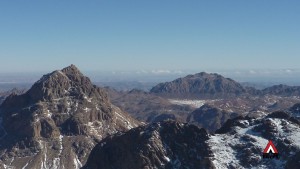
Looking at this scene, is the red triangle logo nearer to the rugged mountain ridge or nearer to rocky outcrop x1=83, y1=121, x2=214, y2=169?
the rugged mountain ridge

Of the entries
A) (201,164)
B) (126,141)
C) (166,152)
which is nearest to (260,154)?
(201,164)

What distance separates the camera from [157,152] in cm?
18750

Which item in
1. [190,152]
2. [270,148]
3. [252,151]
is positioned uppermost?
[270,148]

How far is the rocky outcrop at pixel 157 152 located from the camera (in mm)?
183637

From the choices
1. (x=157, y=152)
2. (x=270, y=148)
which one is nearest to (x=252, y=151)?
(x=270, y=148)

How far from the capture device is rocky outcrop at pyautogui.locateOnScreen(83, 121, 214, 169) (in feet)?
602

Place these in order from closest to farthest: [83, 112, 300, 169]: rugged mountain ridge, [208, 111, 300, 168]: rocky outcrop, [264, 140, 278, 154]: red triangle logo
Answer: [208, 111, 300, 168]: rocky outcrop
[83, 112, 300, 169]: rugged mountain ridge
[264, 140, 278, 154]: red triangle logo

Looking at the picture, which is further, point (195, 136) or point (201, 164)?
point (195, 136)

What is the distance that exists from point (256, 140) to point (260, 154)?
1045 cm

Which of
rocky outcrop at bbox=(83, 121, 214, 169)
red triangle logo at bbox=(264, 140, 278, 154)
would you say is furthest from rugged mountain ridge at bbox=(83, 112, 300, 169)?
red triangle logo at bbox=(264, 140, 278, 154)

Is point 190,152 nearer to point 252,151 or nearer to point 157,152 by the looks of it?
point 157,152

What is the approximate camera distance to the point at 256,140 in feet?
648

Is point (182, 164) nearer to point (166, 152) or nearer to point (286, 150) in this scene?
point (166, 152)

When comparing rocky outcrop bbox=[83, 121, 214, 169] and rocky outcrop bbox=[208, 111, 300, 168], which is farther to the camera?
rocky outcrop bbox=[83, 121, 214, 169]
